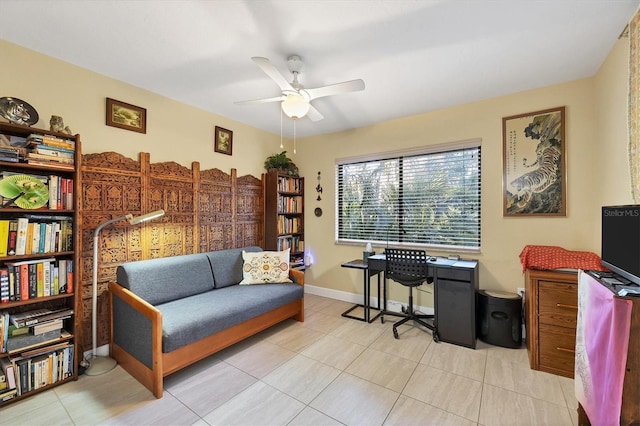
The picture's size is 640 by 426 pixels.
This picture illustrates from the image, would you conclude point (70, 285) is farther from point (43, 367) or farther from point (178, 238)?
point (178, 238)

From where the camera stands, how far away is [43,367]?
1.96 metres

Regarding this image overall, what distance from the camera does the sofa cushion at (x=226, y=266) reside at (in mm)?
3062

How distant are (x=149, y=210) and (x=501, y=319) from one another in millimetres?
3804

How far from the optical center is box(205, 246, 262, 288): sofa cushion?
121 inches

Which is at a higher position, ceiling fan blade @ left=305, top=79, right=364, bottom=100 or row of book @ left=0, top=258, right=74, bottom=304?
ceiling fan blade @ left=305, top=79, right=364, bottom=100

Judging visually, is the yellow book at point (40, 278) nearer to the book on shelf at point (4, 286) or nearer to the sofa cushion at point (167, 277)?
the book on shelf at point (4, 286)

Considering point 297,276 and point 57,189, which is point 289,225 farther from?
point 57,189

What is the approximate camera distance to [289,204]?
4258 mm

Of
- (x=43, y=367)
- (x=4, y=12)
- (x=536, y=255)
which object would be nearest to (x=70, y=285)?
(x=43, y=367)

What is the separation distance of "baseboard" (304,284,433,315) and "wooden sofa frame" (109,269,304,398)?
4.92ft

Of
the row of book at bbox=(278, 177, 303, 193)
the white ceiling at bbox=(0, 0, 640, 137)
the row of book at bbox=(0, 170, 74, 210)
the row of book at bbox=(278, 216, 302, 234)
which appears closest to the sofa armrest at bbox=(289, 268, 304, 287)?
the row of book at bbox=(278, 216, 302, 234)

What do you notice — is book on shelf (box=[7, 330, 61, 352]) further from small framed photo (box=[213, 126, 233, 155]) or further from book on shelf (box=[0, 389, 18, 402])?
small framed photo (box=[213, 126, 233, 155])

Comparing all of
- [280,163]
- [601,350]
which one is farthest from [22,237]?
[601,350]

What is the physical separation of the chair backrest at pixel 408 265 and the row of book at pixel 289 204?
1857 millimetres
